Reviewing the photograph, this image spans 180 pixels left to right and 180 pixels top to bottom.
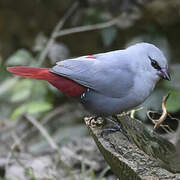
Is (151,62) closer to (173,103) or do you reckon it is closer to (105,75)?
(105,75)

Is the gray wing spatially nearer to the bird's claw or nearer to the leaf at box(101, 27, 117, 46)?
the bird's claw

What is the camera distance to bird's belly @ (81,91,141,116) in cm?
179

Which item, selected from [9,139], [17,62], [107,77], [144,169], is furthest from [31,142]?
[144,169]

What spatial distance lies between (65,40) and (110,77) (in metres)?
2.66

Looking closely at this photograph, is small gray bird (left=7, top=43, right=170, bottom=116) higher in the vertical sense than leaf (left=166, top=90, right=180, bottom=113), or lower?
higher

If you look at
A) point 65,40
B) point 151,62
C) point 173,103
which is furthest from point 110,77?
point 65,40

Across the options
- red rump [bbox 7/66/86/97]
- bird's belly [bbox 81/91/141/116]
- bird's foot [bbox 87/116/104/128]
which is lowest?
bird's foot [bbox 87/116/104/128]

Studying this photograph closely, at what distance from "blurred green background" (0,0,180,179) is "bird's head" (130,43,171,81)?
134 cm

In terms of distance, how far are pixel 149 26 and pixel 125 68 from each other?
2092mm

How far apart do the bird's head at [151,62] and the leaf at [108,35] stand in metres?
1.99

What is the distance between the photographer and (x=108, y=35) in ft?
12.4

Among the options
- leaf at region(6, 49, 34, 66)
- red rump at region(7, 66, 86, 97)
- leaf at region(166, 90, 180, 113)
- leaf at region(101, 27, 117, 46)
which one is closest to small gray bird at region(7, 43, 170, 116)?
red rump at region(7, 66, 86, 97)

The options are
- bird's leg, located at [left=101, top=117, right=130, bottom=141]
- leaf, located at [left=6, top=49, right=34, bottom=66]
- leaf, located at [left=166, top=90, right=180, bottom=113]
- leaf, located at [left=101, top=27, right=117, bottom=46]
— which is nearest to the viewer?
bird's leg, located at [left=101, top=117, right=130, bottom=141]

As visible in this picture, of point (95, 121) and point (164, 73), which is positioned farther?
point (95, 121)
